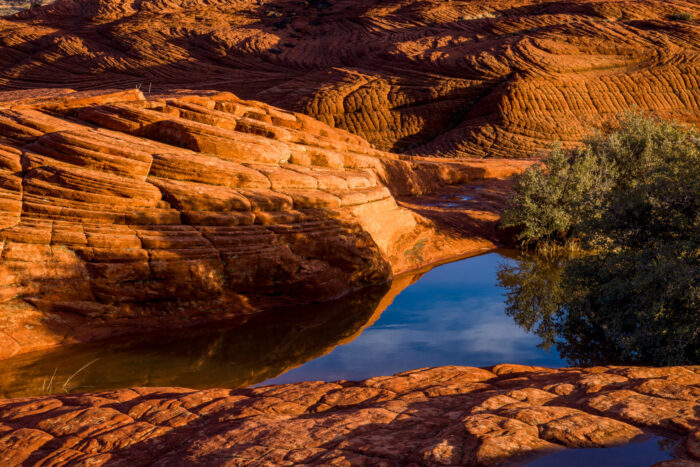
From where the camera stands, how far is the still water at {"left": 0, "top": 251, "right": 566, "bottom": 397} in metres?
7.89

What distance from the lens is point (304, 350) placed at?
367 inches

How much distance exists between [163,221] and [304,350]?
374 centimetres

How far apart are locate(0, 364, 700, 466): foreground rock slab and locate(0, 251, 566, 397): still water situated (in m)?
2.07

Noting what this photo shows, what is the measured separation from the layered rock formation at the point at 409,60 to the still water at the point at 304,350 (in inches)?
849

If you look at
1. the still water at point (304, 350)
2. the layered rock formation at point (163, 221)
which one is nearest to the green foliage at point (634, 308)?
the still water at point (304, 350)

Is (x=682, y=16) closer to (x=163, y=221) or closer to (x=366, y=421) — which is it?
(x=163, y=221)

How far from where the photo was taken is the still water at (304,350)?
789 centimetres

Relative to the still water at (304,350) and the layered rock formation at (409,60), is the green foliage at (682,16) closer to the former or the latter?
the layered rock formation at (409,60)

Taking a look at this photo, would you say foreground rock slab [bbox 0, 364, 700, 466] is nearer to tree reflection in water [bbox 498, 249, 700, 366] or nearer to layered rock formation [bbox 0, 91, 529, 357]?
tree reflection in water [bbox 498, 249, 700, 366]

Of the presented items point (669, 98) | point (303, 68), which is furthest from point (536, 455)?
point (303, 68)

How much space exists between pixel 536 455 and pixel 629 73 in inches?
1498

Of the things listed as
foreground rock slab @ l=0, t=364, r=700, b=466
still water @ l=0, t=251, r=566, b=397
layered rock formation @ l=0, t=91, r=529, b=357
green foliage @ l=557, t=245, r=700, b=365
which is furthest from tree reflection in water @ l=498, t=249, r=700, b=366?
layered rock formation @ l=0, t=91, r=529, b=357

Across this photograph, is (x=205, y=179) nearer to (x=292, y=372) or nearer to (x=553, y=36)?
(x=292, y=372)

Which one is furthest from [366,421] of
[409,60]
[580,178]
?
[409,60]
